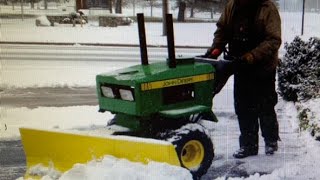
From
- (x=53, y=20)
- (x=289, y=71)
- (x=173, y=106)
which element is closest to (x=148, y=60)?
(x=173, y=106)

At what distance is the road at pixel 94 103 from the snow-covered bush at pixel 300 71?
0.13m

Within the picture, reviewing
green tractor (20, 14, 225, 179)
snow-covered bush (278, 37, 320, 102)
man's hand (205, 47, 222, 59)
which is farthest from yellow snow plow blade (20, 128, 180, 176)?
snow-covered bush (278, 37, 320, 102)

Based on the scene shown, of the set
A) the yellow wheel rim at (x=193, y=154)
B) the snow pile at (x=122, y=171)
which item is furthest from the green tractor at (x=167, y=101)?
the snow pile at (x=122, y=171)

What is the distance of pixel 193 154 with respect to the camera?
90.8 inches

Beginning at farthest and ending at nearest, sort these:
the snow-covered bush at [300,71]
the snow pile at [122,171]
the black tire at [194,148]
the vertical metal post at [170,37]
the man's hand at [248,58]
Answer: the snow-covered bush at [300,71] → the man's hand at [248,58] → the black tire at [194,148] → the vertical metal post at [170,37] → the snow pile at [122,171]

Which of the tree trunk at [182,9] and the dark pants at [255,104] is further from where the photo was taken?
the dark pants at [255,104]

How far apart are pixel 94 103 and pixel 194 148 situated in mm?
754

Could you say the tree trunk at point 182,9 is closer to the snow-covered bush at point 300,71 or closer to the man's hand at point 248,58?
the man's hand at point 248,58

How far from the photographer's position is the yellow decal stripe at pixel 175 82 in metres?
2.17

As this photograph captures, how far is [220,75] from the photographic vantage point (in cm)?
239

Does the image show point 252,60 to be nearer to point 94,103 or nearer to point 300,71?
point 300,71

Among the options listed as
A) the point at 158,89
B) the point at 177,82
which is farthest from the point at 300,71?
the point at 158,89

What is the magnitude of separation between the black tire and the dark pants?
0.38m

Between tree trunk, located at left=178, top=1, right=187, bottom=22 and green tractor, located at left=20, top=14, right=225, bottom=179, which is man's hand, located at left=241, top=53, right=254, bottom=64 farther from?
tree trunk, located at left=178, top=1, right=187, bottom=22
